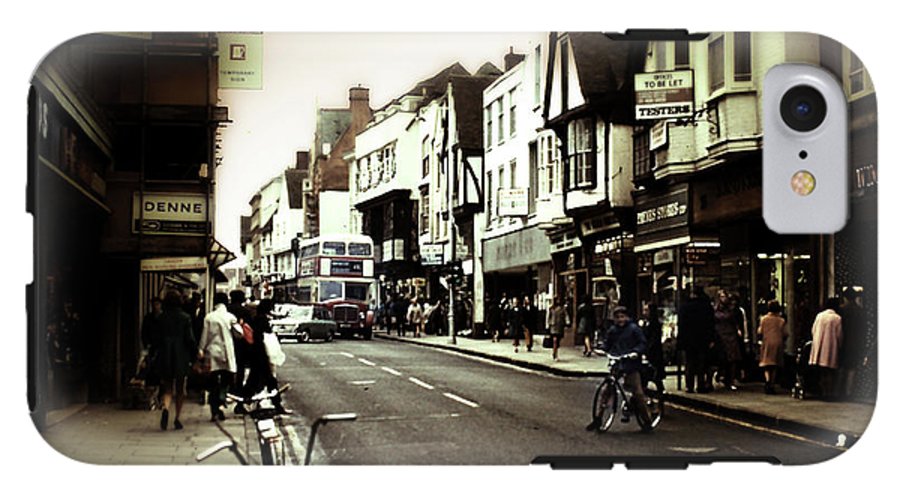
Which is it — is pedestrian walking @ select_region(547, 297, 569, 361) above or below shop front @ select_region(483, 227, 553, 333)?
below

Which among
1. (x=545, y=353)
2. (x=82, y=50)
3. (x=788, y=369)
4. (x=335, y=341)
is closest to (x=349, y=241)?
(x=335, y=341)

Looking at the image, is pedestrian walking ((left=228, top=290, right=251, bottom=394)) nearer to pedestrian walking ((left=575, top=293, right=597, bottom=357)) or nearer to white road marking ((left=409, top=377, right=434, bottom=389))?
white road marking ((left=409, top=377, right=434, bottom=389))

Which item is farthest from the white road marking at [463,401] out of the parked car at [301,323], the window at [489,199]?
the window at [489,199]

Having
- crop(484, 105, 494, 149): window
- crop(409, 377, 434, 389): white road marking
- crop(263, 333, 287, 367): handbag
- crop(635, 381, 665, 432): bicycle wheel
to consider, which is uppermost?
crop(484, 105, 494, 149): window

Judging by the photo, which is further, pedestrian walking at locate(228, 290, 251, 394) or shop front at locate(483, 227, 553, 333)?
shop front at locate(483, 227, 553, 333)

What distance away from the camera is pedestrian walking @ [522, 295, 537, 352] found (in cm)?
1388

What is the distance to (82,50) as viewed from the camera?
12.6 meters

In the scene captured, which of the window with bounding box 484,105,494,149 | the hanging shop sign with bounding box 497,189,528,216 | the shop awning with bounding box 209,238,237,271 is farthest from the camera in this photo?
the window with bounding box 484,105,494,149

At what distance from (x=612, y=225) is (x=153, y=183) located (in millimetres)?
3881

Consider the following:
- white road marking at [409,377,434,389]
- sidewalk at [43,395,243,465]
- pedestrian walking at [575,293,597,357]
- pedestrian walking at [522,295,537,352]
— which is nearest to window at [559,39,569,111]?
pedestrian walking at [575,293,597,357]

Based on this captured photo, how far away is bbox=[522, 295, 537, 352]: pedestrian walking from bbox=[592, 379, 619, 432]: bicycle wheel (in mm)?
1113

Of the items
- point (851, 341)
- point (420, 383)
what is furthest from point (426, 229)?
point (851, 341)

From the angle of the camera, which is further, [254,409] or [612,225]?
[612,225]

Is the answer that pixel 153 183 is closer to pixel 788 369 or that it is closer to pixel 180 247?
pixel 180 247
